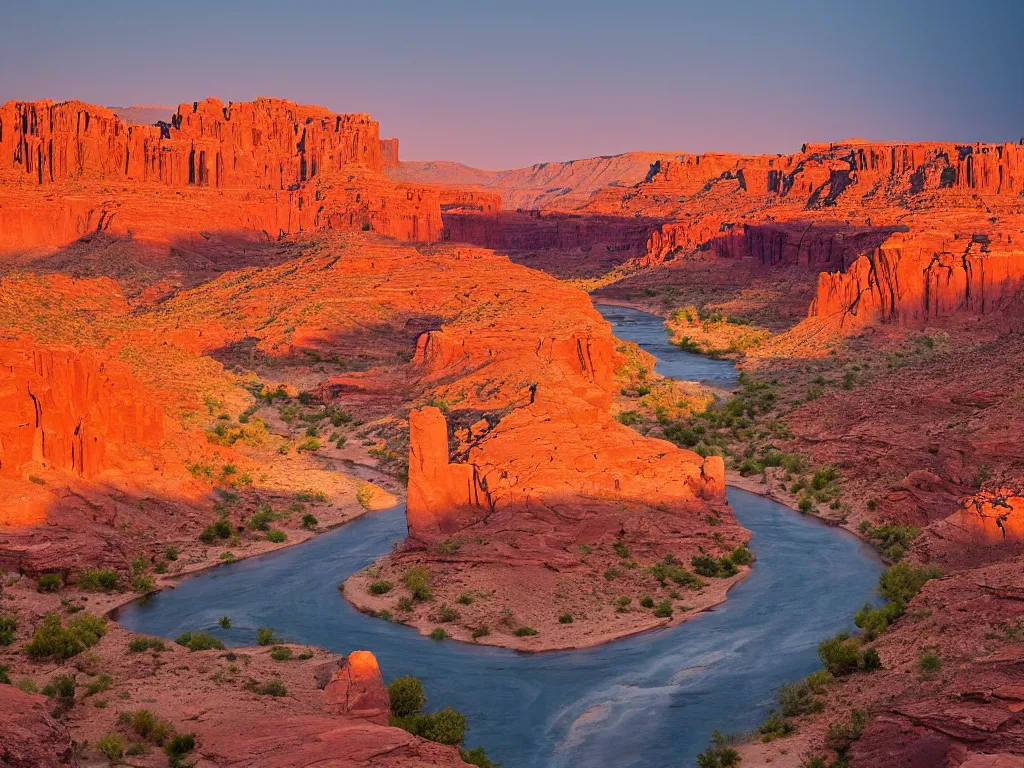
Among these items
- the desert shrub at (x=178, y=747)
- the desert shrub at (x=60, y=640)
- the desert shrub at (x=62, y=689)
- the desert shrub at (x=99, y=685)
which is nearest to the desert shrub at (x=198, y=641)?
the desert shrub at (x=60, y=640)

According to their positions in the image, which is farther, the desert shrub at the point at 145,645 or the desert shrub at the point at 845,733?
the desert shrub at the point at 145,645

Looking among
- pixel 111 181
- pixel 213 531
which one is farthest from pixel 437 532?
pixel 111 181

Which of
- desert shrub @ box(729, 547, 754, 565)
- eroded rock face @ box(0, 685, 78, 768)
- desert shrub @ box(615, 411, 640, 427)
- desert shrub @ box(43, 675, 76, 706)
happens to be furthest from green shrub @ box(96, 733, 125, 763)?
desert shrub @ box(615, 411, 640, 427)

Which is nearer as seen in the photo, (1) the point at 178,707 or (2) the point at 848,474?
(1) the point at 178,707

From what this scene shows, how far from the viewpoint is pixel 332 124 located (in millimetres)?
191625

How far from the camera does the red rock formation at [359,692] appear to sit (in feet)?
97.5

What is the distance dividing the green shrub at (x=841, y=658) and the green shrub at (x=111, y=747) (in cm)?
1769

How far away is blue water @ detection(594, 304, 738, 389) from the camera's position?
89162mm

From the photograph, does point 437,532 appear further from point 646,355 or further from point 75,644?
A: point 646,355

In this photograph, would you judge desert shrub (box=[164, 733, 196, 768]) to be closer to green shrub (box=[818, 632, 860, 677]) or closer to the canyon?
the canyon

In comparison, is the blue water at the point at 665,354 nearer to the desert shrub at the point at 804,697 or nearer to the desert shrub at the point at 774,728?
the desert shrub at the point at 804,697

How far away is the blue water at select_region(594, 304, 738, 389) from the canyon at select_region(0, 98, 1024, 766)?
2.23 m

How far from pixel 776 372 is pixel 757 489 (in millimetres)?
28863

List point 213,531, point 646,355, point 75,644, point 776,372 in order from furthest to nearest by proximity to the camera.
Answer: point 646,355 < point 776,372 < point 213,531 < point 75,644
